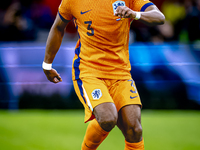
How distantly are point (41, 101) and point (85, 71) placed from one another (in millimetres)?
3603

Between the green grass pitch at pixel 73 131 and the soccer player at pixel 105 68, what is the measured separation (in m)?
1.36

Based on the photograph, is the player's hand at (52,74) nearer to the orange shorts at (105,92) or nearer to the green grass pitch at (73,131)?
the orange shorts at (105,92)

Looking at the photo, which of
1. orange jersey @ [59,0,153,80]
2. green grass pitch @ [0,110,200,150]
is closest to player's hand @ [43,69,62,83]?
orange jersey @ [59,0,153,80]

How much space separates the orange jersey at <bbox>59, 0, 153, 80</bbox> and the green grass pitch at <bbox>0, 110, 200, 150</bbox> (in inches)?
62.1

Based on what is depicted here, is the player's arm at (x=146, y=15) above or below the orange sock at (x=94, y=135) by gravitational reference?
above

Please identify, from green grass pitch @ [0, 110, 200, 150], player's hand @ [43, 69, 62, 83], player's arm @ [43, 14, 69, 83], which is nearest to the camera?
player's arm @ [43, 14, 69, 83]

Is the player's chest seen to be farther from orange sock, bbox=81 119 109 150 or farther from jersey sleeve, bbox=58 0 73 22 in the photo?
orange sock, bbox=81 119 109 150

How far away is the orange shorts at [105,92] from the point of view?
2.84 meters

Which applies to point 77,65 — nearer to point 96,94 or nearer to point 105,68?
point 105,68

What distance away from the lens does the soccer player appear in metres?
2.83

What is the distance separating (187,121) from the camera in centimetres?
552

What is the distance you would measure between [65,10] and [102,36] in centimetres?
51

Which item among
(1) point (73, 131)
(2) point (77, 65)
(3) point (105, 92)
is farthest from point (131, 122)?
(1) point (73, 131)

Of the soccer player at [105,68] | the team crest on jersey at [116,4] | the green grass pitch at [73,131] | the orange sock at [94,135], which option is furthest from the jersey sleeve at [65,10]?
the green grass pitch at [73,131]
